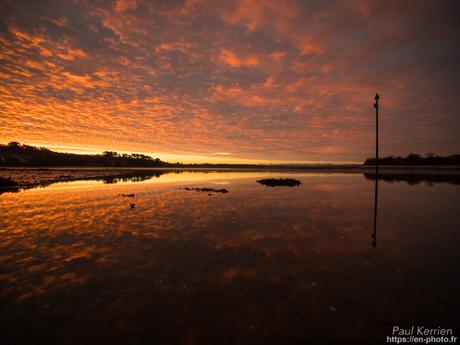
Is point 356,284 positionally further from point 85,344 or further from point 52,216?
point 52,216

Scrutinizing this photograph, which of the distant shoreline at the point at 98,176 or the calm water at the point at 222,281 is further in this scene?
the distant shoreline at the point at 98,176

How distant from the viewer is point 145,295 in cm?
548

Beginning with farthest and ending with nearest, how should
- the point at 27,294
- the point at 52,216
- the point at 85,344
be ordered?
the point at 52,216 < the point at 27,294 < the point at 85,344

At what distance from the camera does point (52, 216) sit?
43.9ft

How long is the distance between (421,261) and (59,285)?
37.2 ft

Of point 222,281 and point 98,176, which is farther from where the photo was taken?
point 98,176

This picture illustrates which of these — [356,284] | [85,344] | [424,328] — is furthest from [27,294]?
[424,328]

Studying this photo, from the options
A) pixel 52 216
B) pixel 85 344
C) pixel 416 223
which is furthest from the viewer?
pixel 52 216

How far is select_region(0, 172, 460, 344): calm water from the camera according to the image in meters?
4.38

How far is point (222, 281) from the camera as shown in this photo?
20.2 feet

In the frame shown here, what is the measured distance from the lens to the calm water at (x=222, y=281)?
4.38 meters

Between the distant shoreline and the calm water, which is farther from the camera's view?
the distant shoreline

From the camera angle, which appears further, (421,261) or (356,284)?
(421,261)

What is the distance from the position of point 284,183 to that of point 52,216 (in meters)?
29.5
